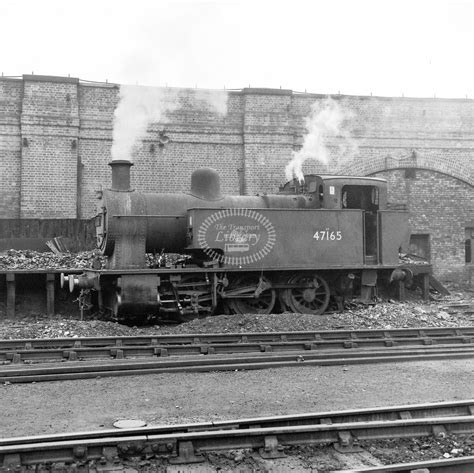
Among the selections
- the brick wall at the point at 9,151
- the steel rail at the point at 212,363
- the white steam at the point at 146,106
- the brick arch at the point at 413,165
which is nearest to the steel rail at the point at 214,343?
the steel rail at the point at 212,363

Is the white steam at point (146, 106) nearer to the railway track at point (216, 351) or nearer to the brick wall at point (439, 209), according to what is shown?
the brick wall at point (439, 209)

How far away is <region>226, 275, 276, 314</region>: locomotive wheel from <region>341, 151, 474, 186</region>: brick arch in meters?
6.91

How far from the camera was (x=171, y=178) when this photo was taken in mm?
15867

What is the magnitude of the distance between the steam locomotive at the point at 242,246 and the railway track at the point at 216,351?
1709 millimetres

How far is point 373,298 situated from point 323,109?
6.98 m

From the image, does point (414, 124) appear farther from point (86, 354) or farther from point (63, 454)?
point (63, 454)

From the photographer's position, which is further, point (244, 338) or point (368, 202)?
point (368, 202)

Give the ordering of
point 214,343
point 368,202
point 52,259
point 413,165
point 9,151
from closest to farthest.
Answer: point 214,343 → point 368,202 → point 52,259 → point 9,151 → point 413,165

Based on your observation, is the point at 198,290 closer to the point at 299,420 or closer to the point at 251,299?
the point at 251,299

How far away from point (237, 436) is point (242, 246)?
6747 millimetres

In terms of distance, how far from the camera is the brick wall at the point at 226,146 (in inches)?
585

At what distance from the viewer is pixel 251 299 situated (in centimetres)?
1123

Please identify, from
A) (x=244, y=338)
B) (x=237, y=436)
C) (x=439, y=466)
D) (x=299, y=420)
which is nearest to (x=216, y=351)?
(x=244, y=338)

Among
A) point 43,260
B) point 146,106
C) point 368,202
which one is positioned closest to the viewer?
point 368,202
